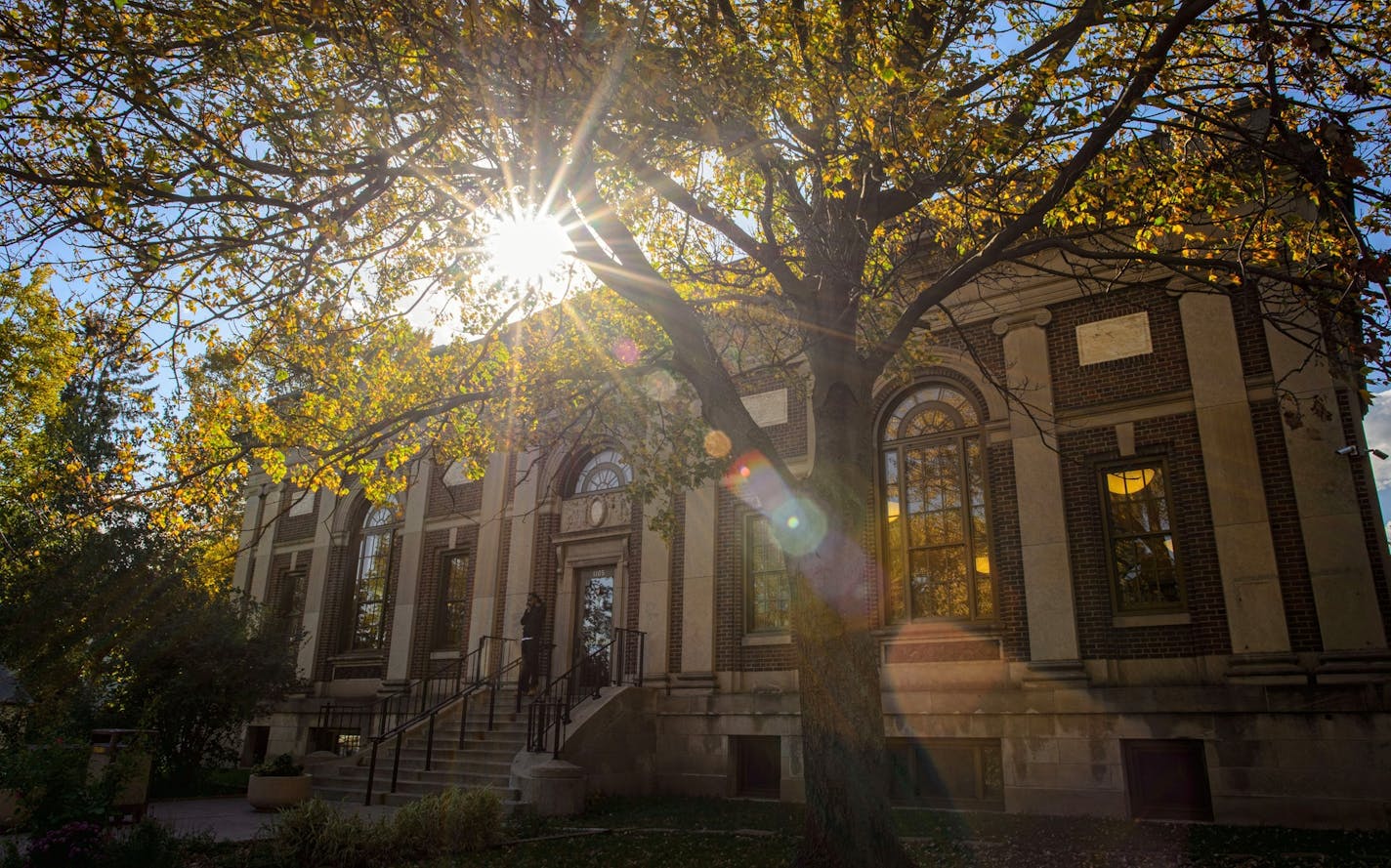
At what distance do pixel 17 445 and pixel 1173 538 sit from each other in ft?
80.2

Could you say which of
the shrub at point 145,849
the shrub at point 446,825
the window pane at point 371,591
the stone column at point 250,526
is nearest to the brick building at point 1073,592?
the shrub at point 446,825

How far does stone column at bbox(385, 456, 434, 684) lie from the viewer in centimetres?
1945

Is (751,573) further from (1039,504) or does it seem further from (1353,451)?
(1353,451)

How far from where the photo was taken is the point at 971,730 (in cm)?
1205

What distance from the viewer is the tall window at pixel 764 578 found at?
48.8ft

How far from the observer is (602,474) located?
1811 cm

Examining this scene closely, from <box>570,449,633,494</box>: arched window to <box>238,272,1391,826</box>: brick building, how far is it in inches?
33.8

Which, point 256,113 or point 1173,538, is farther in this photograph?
point 1173,538

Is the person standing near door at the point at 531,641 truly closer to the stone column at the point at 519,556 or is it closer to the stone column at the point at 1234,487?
the stone column at the point at 519,556

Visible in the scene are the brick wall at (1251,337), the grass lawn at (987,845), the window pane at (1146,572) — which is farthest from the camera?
the window pane at (1146,572)

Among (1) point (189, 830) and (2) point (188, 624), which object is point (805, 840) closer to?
(1) point (189, 830)

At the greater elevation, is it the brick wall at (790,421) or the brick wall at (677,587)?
the brick wall at (790,421)

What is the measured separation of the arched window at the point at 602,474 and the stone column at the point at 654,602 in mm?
1625

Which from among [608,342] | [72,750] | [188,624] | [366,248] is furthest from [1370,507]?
[188,624]
